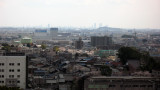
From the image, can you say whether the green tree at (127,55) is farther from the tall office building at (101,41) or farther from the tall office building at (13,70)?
the tall office building at (101,41)

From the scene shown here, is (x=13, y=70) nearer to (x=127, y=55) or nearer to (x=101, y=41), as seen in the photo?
(x=127, y=55)

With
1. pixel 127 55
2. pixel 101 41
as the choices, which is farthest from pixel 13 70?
pixel 101 41

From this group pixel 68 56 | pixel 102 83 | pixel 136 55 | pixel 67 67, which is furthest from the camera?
pixel 68 56

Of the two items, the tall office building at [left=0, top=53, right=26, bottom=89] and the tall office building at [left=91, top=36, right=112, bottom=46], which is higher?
the tall office building at [left=0, top=53, right=26, bottom=89]

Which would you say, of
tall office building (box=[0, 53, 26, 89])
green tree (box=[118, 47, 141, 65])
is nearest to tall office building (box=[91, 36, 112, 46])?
green tree (box=[118, 47, 141, 65])

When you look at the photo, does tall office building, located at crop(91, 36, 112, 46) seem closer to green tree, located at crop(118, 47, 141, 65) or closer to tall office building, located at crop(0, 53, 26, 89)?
green tree, located at crop(118, 47, 141, 65)

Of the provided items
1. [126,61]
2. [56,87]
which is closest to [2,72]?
[56,87]

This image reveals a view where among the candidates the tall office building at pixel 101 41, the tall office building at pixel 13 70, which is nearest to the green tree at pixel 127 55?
the tall office building at pixel 13 70

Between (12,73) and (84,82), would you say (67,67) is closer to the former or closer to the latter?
(12,73)
